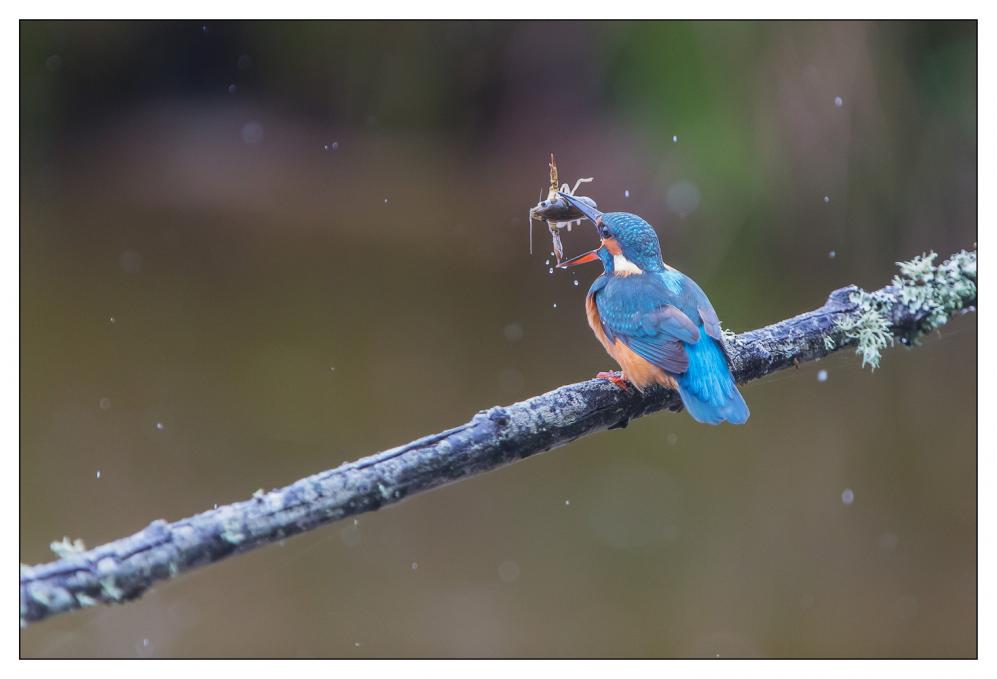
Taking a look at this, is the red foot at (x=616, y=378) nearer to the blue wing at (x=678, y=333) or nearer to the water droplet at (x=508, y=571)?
the blue wing at (x=678, y=333)

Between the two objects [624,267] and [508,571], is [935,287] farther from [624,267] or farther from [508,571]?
[508,571]

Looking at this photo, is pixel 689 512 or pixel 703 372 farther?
pixel 689 512

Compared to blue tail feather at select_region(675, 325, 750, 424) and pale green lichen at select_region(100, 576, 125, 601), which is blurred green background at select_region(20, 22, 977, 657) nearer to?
blue tail feather at select_region(675, 325, 750, 424)

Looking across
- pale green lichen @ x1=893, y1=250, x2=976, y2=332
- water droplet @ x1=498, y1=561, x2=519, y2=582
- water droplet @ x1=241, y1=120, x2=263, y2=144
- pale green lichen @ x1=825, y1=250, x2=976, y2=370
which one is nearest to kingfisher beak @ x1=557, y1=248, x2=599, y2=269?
pale green lichen @ x1=825, y1=250, x2=976, y2=370

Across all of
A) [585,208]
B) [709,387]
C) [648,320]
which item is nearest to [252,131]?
[585,208]

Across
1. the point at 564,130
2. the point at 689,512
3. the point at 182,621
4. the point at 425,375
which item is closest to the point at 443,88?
the point at 564,130

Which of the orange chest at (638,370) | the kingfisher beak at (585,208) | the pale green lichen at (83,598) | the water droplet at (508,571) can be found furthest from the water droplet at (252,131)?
the pale green lichen at (83,598)

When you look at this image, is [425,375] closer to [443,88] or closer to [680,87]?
[443,88]
